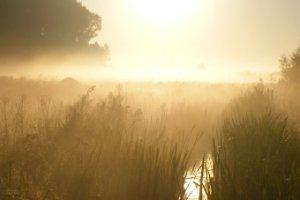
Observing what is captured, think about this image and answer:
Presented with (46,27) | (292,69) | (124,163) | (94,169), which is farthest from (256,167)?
(46,27)

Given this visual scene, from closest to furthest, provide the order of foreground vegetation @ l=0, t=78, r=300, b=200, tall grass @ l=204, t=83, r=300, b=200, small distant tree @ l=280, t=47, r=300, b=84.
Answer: tall grass @ l=204, t=83, r=300, b=200
foreground vegetation @ l=0, t=78, r=300, b=200
small distant tree @ l=280, t=47, r=300, b=84

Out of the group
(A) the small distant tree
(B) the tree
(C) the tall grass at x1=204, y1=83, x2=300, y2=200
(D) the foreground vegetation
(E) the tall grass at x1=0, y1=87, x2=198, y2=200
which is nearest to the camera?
(C) the tall grass at x1=204, y1=83, x2=300, y2=200

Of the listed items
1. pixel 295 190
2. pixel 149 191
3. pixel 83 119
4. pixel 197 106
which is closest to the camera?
pixel 295 190

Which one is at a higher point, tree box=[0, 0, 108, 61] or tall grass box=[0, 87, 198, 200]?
tree box=[0, 0, 108, 61]

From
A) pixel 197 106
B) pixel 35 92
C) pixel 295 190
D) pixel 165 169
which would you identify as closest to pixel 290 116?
pixel 197 106

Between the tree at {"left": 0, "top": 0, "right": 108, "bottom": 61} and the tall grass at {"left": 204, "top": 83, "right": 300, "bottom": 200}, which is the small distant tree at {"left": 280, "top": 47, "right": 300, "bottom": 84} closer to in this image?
the tall grass at {"left": 204, "top": 83, "right": 300, "bottom": 200}

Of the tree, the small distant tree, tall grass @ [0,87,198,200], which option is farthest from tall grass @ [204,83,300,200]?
the tree

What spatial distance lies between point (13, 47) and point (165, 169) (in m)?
30.1

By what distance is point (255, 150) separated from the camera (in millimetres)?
5617

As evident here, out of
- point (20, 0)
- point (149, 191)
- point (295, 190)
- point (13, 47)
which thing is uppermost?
point (20, 0)

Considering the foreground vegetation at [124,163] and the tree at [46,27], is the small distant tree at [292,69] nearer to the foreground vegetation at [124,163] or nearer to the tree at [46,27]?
the foreground vegetation at [124,163]

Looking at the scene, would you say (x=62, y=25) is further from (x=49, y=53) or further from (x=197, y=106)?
(x=197, y=106)

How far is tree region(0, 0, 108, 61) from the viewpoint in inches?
1303

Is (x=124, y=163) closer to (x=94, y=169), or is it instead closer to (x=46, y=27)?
(x=94, y=169)
